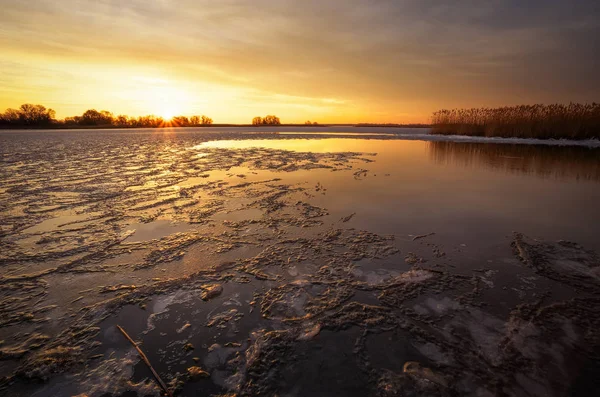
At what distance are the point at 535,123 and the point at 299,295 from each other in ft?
98.9

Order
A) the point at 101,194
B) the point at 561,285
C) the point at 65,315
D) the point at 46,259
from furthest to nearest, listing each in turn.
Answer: the point at 101,194, the point at 46,259, the point at 561,285, the point at 65,315

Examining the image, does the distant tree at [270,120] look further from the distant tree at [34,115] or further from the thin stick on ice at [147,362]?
the thin stick on ice at [147,362]

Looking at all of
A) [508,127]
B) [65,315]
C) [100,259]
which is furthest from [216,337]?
[508,127]

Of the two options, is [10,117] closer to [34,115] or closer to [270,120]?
[34,115]

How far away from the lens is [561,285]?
10.7 feet

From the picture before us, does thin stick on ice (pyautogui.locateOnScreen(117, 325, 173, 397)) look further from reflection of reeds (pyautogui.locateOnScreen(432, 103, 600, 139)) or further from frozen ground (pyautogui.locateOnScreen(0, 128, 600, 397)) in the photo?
reflection of reeds (pyautogui.locateOnScreen(432, 103, 600, 139))

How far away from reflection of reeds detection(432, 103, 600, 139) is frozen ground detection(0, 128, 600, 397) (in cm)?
2231

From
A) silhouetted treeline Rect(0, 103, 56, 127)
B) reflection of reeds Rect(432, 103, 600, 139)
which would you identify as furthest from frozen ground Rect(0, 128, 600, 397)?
silhouetted treeline Rect(0, 103, 56, 127)

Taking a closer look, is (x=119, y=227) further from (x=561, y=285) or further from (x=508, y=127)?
(x=508, y=127)

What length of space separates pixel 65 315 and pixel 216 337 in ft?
5.40

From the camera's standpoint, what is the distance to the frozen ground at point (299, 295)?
2109 millimetres

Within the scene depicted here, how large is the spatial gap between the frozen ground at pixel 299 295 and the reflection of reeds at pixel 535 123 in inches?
878

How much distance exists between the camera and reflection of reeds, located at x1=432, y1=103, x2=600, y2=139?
21109mm

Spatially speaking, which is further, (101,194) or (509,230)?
(101,194)
